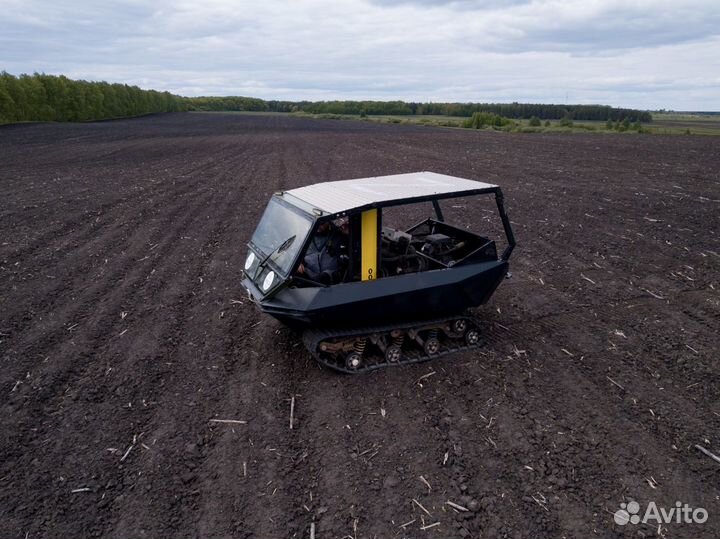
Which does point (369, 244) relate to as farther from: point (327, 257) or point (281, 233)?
point (281, 233)

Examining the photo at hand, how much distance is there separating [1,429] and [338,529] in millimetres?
3743

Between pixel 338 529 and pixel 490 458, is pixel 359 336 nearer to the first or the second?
pixel 490 458

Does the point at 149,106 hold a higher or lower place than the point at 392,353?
lower

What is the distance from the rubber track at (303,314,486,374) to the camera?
19.1 ft

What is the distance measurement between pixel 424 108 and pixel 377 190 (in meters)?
112

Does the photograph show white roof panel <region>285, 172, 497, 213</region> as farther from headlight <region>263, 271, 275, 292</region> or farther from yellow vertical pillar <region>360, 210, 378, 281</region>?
headlight <region>263, 271, 275, 292</region>

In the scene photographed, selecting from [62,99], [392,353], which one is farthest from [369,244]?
[62,99]

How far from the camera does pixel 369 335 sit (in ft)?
19.8

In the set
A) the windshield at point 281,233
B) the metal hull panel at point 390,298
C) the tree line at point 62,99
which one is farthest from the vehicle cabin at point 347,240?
the tree line at point 62,99

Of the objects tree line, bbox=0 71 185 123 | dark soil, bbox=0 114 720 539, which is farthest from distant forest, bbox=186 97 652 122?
dark soil, bbox=0 114 720 539

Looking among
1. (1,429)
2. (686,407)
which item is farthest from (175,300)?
(686,407)

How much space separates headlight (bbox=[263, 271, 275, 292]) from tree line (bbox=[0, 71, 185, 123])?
5506 centimetres

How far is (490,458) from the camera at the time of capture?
4.66 metres

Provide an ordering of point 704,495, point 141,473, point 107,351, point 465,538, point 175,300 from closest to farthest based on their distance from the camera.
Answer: point 465,538 → point 704,495 → point 141,473 → point 107,351 → point 175,300
